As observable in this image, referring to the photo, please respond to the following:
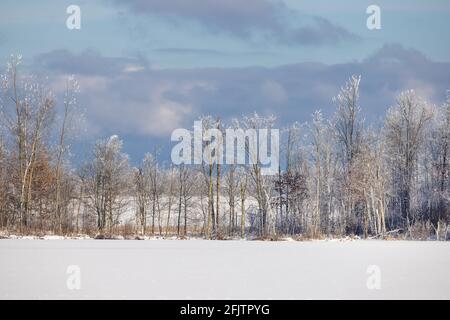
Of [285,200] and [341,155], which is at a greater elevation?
[341,155]

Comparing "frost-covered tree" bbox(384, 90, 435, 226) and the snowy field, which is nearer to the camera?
the snowy field

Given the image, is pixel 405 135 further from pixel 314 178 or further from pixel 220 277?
pixel 220 277

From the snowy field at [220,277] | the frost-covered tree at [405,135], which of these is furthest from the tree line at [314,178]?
the snowy field at [220,277]

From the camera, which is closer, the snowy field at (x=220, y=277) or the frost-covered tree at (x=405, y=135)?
the snowy field at (x=220, y=277)

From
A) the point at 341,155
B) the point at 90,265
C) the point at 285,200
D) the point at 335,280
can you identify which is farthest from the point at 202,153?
the point at 335,280

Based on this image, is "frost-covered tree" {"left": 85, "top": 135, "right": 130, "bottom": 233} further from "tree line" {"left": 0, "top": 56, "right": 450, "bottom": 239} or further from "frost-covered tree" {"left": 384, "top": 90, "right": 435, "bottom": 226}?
"frost-covered tree" {"left": 384, "top": 90, "right": 435, "bottom": 226}

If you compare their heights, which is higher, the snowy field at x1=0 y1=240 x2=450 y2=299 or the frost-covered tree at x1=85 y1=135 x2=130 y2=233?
the frost-covered tree at x1=85 y1=135 x2=130 y2=233

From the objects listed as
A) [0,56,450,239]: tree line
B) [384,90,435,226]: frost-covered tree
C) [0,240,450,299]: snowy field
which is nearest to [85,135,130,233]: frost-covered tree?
[0,56,450,239]: tree line

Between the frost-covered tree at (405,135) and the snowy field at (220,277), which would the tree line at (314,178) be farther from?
the snowy field at (220,277)

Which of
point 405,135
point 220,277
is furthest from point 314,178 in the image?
point 220,277

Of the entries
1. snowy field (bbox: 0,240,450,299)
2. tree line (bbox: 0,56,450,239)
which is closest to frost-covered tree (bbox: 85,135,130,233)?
tree line (bbox: 0,56,450,239)

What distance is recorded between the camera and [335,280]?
434 inches
